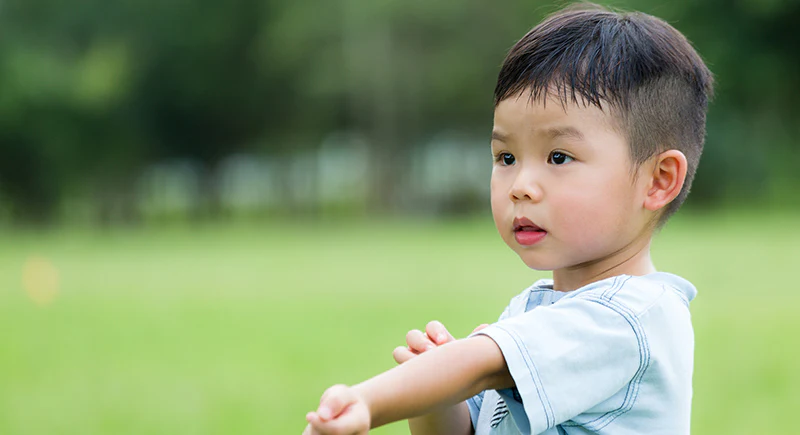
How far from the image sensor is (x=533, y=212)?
1720mm

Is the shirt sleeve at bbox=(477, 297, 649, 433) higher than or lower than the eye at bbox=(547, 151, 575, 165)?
lower

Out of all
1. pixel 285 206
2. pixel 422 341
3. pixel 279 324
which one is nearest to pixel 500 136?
pixel 422 341

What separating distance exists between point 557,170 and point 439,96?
2546 cm

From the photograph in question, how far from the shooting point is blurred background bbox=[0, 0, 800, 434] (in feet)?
17.5

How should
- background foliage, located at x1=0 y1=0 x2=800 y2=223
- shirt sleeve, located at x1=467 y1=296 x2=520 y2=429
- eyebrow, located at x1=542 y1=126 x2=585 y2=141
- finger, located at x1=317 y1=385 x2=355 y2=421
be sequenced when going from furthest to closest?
1. background foliage, located at x1=0 y1=0 x2=800 y2=223
2. shirt sleeve, located at x1=467 y1=296 x2=520 y2=429
3. eyebrow, located at x1=542 y1=126 x2=585 y2=141
4. finger, located at x1=317 y1=385 x2=355 y2=421

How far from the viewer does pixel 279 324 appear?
729 centimetres

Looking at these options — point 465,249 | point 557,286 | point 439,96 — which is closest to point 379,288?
point 465,249

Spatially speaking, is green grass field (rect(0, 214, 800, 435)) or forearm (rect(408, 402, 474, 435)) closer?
forearm (rect(408, 402, 474, 435))

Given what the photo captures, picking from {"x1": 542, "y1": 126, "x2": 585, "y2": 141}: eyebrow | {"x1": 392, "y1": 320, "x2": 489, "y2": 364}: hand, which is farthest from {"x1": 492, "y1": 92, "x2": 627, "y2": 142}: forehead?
{"x1": 392, "y1": 320, "x2": 489, "y2": 364}: hand

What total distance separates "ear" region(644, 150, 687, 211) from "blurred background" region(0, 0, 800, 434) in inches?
61.9

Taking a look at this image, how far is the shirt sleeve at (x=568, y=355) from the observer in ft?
4.90

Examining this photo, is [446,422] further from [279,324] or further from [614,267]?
[279,324]

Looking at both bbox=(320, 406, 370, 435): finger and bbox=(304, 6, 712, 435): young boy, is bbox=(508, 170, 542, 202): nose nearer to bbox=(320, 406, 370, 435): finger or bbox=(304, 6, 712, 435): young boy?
bbox=(304, 6, 712, 435): young boy

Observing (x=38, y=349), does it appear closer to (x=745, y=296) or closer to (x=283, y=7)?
(x=745, y=296)
